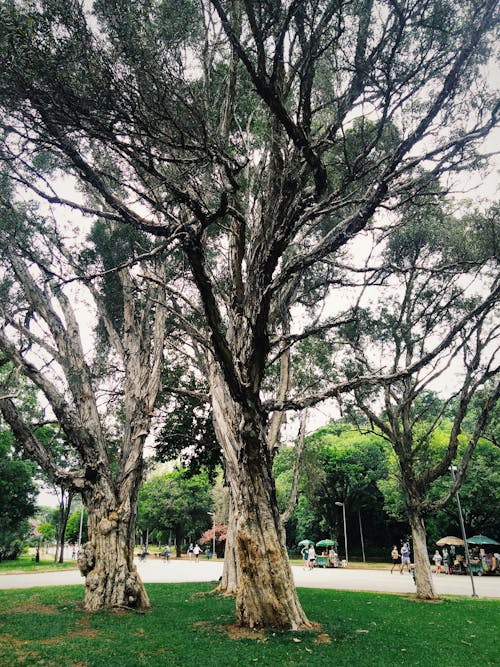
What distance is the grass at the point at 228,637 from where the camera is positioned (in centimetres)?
569

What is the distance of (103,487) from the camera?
955 cm

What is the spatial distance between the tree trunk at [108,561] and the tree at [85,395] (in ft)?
0.06

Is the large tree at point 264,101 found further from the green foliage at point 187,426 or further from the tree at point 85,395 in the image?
the green foliage at point 187,426

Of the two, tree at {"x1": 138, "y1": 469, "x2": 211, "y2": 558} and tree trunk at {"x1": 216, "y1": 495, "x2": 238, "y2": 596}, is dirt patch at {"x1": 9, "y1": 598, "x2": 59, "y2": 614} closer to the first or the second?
tree trunk at {"x1": 216, "y1": 495, "x2": 238, "y2": 596}

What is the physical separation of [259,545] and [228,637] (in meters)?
1.36

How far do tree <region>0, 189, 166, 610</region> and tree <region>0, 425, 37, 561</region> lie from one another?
16.8 meters

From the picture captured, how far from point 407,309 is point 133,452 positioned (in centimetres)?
827

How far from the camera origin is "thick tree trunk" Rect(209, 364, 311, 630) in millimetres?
6824

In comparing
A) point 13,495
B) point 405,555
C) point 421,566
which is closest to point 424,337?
point 421,566

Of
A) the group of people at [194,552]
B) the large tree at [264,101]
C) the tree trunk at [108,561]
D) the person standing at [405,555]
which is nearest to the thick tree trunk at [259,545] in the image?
the large tree at [264,101]

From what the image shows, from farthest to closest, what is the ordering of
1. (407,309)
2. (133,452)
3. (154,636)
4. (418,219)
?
(407,309) < (418,219) < (133,452) < (154,636)

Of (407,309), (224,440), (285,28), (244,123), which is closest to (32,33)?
(285,28)

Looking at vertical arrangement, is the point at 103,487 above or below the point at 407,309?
below

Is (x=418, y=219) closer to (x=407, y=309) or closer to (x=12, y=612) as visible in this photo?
(x=407, y=309)
